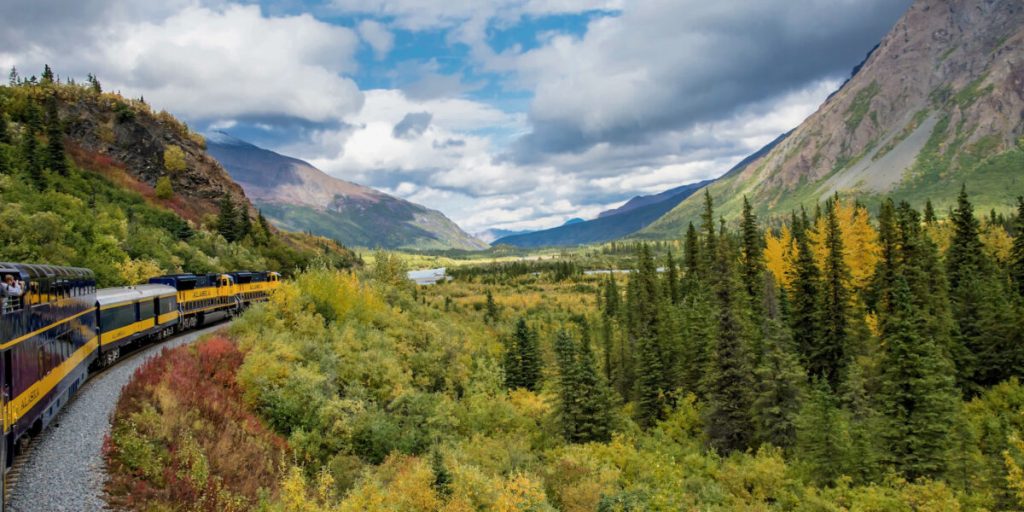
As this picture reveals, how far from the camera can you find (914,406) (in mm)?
29766

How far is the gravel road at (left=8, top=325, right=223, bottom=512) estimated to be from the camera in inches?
505

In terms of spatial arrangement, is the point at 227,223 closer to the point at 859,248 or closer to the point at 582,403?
the point at 582,403

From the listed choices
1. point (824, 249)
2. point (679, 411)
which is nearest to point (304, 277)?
point (679, 411)

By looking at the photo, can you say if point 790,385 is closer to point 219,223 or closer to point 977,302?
point 977,302

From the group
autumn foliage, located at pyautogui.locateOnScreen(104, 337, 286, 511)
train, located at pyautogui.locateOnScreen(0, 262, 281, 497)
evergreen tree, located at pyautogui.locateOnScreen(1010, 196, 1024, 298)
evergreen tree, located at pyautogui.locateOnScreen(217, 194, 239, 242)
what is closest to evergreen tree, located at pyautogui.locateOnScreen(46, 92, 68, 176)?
evergreen tree, located at pyautogui.locateOnScreen(217, 194, 239, 242)

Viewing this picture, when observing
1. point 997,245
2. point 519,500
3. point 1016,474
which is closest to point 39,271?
point 519,500

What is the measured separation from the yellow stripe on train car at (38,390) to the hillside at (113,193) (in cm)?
2845

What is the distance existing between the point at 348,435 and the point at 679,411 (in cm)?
3212

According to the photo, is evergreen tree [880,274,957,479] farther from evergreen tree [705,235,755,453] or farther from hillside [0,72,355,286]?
hillside [0,72,355,286]

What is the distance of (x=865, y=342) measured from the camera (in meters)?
48.6

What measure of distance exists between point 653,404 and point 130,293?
39459mm

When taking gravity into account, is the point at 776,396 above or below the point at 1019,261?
below

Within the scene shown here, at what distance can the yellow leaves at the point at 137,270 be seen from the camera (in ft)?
167

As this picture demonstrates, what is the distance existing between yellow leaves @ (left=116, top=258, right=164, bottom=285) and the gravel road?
34.8 meters
